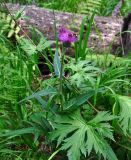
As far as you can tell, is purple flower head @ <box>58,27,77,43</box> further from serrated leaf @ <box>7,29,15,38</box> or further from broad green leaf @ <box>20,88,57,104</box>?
serrated leaf @ <box>7,29,15,38</box>

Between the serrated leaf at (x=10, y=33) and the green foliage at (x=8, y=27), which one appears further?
the serrated leaf at (x=10, y=33)

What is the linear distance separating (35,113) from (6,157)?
0.34 m

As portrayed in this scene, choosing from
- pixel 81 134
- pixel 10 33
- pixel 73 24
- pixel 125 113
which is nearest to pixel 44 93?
pixel 81 134

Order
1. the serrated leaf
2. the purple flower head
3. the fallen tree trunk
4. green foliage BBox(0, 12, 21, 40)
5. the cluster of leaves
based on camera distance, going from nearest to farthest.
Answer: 1. the purple flower head
2. the cluster of leaves
3. green foliage BBox(0, 12, 21, 40)
4. the serrated leaf
5. the fallen tree trunk

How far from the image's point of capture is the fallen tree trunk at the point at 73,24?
14.4 ft

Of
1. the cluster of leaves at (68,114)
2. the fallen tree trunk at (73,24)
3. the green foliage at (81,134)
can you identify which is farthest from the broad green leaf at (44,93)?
the fallen tree trunk at (73,24)

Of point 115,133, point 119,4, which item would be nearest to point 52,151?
point 115,133

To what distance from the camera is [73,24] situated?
4590 mm

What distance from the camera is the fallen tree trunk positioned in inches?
172

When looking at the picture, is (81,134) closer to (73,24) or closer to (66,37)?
(66,37)

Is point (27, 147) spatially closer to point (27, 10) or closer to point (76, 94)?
point (76, 94)

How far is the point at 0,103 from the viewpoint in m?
3.16

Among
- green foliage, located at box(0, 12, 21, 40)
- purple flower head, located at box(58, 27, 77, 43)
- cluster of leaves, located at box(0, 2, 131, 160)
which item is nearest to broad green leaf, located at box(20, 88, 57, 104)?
cluster of leaves, located at box(0, 2, 131, 160)

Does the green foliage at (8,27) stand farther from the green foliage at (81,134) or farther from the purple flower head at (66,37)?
the purple flower head at (66,37)
